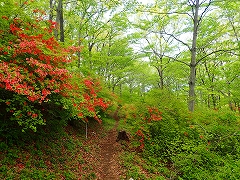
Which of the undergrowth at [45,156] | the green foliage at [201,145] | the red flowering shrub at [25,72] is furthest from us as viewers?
the green foliage at [201,145]

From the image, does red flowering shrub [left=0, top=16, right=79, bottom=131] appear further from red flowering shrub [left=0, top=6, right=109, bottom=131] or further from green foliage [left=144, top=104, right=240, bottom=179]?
green foliage [left=144, top=104, right=240, bottom=179]

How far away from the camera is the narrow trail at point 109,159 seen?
660 cm

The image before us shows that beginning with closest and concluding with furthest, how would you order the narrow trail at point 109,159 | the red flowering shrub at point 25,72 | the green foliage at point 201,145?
the red flowering shrub at point 25,72, the green foliage at point 201,145, the narrow trail at point 109,159

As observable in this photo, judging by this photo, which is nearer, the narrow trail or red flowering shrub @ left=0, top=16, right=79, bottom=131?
red flowering shrub @ left=0, top=16, right=79, bottom=131

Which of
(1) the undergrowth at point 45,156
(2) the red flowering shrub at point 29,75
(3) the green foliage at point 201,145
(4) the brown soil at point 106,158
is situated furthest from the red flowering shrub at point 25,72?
(3) the green foliage at point 201,145

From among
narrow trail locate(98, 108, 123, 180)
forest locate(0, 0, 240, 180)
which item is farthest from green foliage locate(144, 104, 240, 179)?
narrow trail locate(98, 108, 123, 180)

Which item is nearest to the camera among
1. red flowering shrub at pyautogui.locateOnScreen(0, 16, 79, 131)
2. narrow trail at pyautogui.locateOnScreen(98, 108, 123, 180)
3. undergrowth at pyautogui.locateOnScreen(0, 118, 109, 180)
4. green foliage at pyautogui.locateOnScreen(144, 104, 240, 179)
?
red flowering shrub at pyautogui.locateOnScreen(0, 16, 79, 131)

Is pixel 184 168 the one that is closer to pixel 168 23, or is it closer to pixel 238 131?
pixel 238 131

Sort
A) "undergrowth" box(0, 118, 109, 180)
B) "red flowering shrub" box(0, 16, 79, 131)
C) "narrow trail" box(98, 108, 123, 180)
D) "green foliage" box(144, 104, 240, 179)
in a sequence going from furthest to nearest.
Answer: "narrow trail" box(98, 108, 123, 180)
"green foliage" box(144, 104, 240, 179)
"undergrowth" box(0, 118, 109, 180)
"red flowering shrub" box(0, 16, 79, 131)

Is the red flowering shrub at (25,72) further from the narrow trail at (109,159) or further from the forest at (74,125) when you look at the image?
the narrow trail at (109,159)

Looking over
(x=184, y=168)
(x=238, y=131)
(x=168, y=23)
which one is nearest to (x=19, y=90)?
(x=184, y=168)

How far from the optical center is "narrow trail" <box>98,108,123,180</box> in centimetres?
660

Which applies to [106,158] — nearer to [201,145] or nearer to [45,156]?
[45,156]

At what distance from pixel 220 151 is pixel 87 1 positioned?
1125cm
